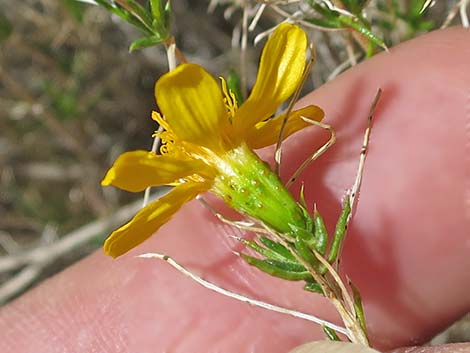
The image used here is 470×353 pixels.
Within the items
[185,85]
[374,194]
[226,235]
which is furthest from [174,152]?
[374,194]

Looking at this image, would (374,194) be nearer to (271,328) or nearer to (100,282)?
(271,328)

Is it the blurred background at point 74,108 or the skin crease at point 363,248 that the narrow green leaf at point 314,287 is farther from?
the blurred background at point 74,108

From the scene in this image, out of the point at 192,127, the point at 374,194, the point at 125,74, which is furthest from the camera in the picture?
the point at 125,74

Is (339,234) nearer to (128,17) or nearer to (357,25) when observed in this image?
(357,25)

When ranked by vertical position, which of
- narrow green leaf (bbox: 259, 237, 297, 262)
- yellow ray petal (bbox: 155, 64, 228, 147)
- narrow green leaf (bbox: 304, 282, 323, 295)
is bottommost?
narrow green leaf (bbox: 304, 282, 323, 295)

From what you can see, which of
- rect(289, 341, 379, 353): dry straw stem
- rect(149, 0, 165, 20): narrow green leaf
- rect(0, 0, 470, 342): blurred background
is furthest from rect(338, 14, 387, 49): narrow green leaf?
rect(0, 0, 470, 342): blurred background

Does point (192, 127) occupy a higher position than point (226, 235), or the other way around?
point (192, 127)

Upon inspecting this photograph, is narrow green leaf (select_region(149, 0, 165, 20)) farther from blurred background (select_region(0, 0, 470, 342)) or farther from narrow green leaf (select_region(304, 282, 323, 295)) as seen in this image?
blurred background (select_region(0, 0, 470, 342))
